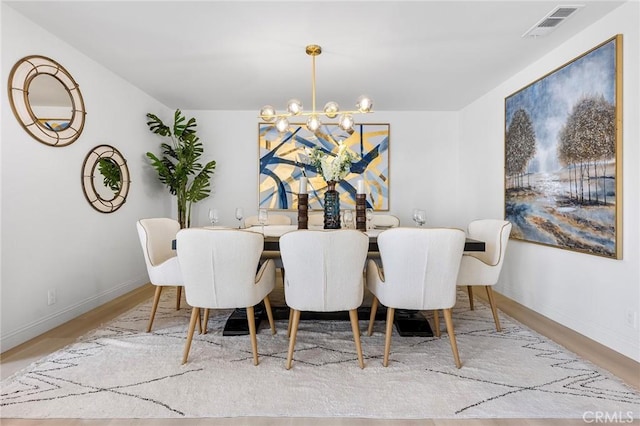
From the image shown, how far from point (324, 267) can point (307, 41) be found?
2021 mm

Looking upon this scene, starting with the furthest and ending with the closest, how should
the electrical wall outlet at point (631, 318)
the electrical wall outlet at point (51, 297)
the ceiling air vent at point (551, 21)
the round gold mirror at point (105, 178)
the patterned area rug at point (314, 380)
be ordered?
1. the round gold mirror at point (105, 178)
2. the electrical wall outlet at point (51, 297)
3. the ceiling air vent at point (551, 21)
4. the electrical wall outlet at point (631, 318)
5. the patterned area rug at point (314, 380)

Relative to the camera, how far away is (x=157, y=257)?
2.98 m

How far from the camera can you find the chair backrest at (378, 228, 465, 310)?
207 cm

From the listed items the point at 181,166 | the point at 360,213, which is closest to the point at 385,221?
the point at 360,213

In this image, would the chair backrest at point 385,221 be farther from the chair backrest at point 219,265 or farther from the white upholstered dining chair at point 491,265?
the chair backrest at point 219,265

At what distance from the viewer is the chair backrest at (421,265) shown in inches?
81.4

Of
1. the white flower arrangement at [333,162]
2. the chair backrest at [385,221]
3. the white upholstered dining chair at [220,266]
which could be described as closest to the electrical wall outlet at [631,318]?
the chair backrest at [385,221]

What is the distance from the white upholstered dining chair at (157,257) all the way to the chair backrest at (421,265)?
5.44 feet

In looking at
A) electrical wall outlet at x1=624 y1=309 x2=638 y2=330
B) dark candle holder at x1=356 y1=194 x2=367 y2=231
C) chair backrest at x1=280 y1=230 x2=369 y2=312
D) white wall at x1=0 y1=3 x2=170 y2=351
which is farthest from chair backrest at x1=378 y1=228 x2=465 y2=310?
white wall at x1=0 y1=3 x2=170 y2=351

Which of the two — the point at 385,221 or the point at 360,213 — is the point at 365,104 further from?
the point at 385,221

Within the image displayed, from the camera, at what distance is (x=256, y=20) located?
263 centimetres

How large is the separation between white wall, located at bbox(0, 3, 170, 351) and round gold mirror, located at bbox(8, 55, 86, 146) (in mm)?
61

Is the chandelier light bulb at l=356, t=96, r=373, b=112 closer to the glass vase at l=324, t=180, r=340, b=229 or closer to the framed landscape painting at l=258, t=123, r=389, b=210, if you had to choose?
the glass vase at l=324, t=180, r=340, b=229

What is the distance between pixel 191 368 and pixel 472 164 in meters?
4.35
